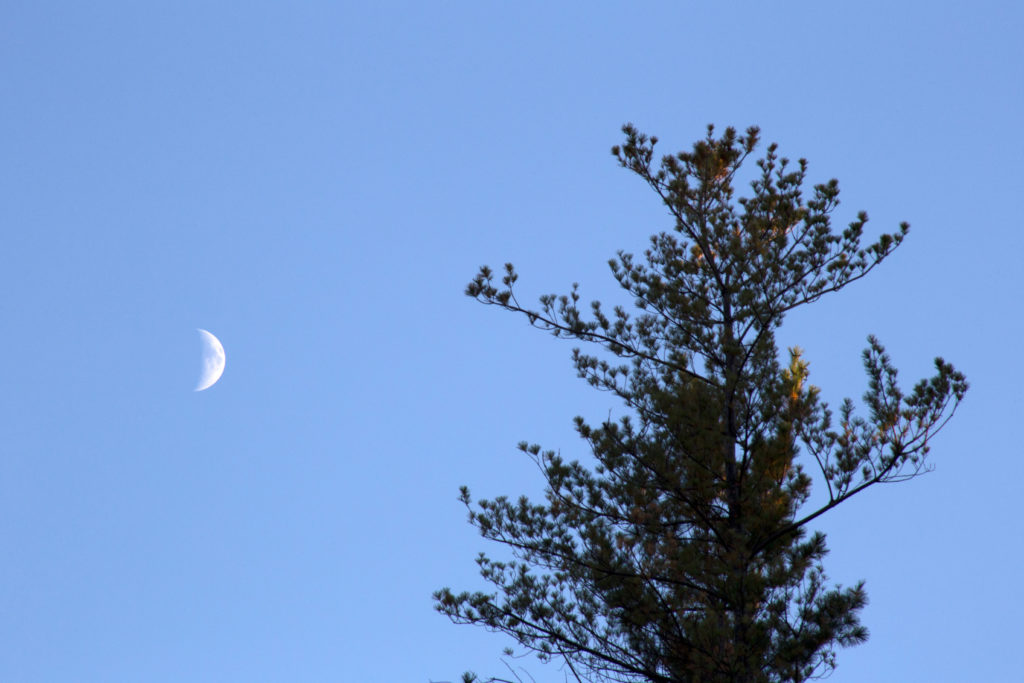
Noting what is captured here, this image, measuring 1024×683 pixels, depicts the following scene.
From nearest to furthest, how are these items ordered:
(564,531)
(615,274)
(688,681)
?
(688,681) → (564,531) → (615,274)

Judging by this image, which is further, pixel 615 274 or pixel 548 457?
pixel 615 274

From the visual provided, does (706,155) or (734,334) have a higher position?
(706,155)

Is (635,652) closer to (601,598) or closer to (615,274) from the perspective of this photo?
(601,598)

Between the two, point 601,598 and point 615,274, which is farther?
point 615,274

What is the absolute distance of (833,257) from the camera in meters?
11.7

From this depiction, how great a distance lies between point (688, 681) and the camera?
10.4m

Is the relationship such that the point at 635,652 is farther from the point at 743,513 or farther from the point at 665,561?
the point at 743,513

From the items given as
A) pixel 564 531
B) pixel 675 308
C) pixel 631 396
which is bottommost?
pixel 564 531

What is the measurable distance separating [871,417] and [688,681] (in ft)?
9.88

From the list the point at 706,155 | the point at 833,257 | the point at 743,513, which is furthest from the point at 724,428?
the point at 706,155

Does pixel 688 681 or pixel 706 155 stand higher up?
pixel 706 155

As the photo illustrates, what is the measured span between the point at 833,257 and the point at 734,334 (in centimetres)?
133

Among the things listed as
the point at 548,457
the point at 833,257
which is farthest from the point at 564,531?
the point at 833,257

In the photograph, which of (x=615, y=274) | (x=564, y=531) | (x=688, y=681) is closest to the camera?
(x=688, y=681)
